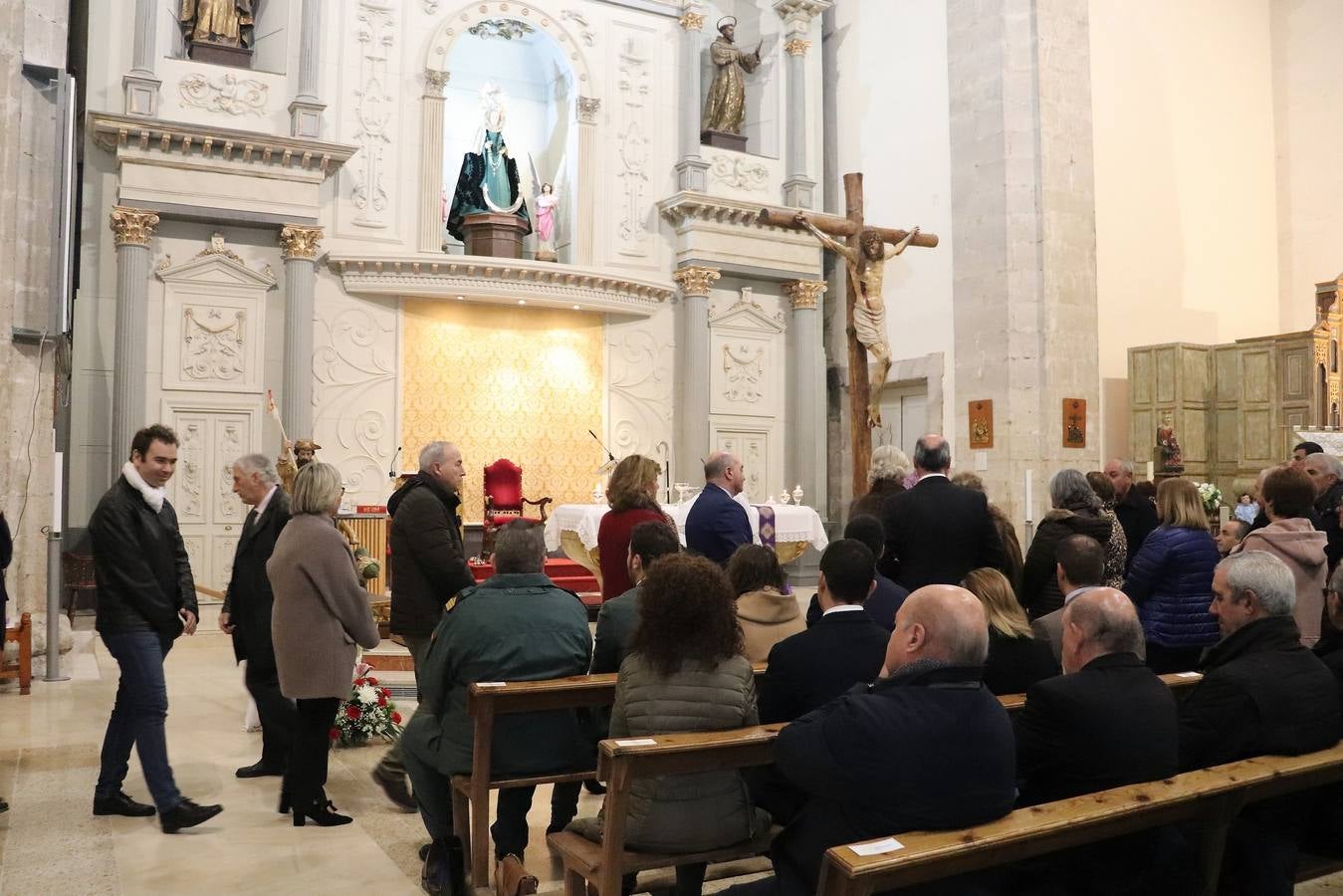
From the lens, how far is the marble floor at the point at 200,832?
3662 millimetres

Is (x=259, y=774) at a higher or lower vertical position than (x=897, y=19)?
Result: lower

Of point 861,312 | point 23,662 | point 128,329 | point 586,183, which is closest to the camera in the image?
point 23,662

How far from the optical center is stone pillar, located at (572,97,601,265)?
13.2 meters

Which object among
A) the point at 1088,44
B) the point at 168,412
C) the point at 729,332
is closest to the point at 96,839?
the point at 168,412

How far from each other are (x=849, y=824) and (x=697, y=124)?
12403mm

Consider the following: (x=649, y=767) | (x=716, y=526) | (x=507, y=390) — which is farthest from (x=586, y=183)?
(x=649, y=767)

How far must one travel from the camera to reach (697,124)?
45.2 ft

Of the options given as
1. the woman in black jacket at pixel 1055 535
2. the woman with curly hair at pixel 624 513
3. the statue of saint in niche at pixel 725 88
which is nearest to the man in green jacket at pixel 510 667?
the woman with curly hair at pixel 624 513

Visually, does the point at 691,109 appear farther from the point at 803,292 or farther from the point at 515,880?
the point at 515,880

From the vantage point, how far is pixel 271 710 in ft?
15.8

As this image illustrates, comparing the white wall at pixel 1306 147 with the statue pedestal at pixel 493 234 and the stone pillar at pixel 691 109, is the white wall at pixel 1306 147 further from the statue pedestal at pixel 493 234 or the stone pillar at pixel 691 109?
the statue pedestal at pixel 493 234

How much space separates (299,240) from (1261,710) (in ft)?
34.3

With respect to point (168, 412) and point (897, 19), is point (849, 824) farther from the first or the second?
point (897, 19)

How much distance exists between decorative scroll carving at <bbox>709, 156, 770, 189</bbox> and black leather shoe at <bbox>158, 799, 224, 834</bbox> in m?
11.2
